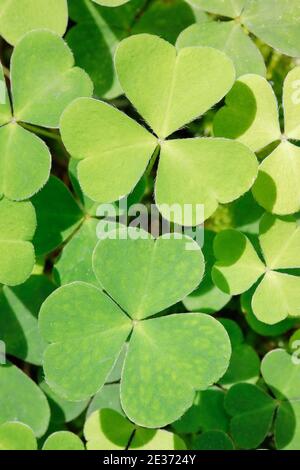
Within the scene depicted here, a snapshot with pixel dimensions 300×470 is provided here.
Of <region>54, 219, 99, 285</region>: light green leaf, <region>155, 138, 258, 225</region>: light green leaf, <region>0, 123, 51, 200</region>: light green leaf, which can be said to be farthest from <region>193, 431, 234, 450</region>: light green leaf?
<region>0, 123, 51, 200</region>: light green leaf

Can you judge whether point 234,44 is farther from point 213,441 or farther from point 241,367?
point 213,441

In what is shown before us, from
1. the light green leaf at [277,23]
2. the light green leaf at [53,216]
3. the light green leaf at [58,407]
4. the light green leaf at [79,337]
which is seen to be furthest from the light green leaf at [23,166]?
the light green leaf at [277,23]

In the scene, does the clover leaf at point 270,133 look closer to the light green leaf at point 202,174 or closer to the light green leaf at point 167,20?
the light green leaf at point 202,174

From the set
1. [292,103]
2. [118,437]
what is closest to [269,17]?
[292,103]
